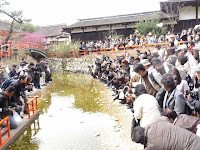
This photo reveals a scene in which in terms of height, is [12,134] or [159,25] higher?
[159,25]

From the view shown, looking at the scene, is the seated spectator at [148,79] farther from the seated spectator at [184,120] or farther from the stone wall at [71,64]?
the stone wall at [71,64]

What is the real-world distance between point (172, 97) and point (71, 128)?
12.0ft

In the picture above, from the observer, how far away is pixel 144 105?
3.31 metres

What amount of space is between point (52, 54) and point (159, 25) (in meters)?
12.3

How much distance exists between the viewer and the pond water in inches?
195

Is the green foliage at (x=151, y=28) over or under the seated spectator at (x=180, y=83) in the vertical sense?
over

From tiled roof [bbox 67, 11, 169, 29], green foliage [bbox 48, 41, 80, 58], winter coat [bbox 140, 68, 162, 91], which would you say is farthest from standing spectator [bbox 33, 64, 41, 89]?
tiled roof [bbox 67, 11, 169, 29]

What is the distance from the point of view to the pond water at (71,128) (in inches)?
195

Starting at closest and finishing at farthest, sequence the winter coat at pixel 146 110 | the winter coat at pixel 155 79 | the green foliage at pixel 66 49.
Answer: the winter coat at pixel 146 110 → the winter coat at pixel 155 79 → the green foliage at pixel 66 49

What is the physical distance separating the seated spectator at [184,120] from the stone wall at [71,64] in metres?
16.5

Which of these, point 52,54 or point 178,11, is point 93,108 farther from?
point 52,54

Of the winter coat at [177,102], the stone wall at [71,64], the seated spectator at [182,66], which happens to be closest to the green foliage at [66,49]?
the stone wall at [71,64]

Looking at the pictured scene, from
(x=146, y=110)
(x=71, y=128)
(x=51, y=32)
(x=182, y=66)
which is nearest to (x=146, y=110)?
(x=146, y=110)

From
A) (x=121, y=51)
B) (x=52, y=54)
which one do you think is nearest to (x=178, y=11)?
(x=121, y=51)
